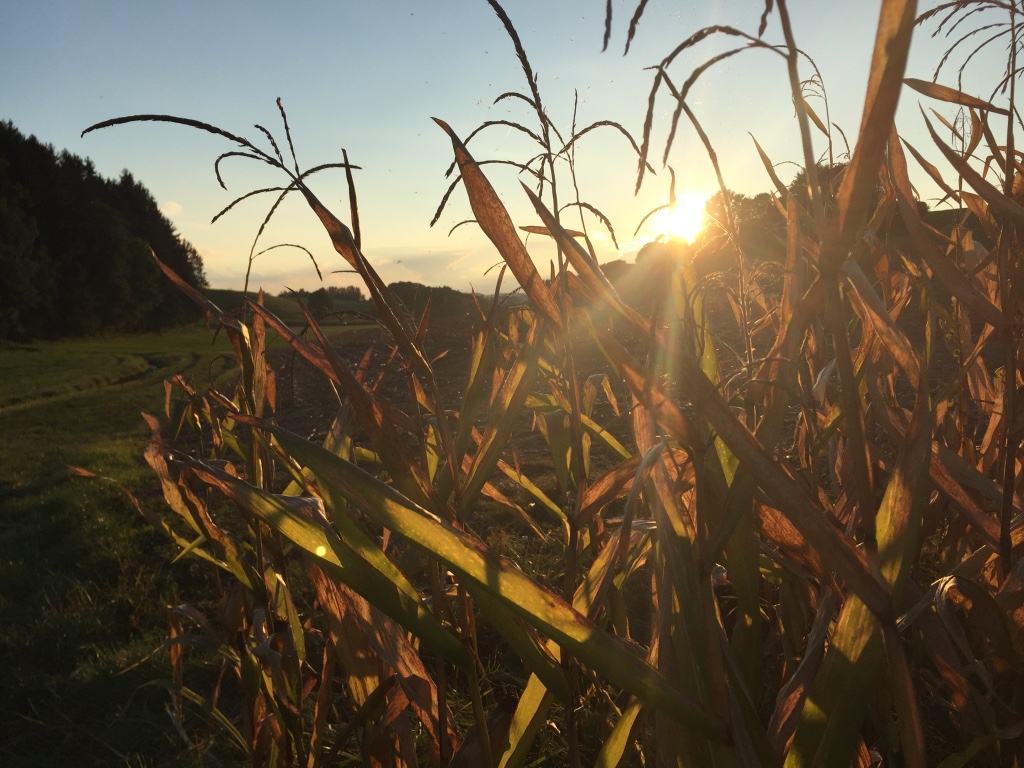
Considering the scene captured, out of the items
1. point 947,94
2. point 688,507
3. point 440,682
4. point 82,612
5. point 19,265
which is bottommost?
point 82,612

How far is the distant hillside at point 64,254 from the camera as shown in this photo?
24562 millimetres

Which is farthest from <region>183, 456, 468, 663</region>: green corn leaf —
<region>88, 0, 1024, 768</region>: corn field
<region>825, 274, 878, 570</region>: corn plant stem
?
<region>825, 274, 878, 570</region>: corn plant stem

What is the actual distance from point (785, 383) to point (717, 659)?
285mm

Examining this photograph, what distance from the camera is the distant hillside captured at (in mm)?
24562

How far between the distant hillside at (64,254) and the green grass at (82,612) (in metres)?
21.9

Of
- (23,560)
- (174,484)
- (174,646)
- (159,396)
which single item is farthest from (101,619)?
(159,396)

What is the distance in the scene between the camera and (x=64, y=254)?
90.8 ft

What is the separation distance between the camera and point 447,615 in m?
1.06

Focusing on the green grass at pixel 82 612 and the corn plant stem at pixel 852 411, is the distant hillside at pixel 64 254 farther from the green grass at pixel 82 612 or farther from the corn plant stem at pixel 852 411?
the corn plant stem at pixel 852 411

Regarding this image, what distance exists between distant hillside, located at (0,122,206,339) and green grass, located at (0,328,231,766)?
862 inches

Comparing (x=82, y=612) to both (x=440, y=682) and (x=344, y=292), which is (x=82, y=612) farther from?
(x=344, y=292)

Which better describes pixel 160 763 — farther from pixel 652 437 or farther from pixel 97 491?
pixel 97 491

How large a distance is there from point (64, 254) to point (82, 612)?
99.3 ft

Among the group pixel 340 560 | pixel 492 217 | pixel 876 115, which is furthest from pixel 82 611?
pixel 876 115
